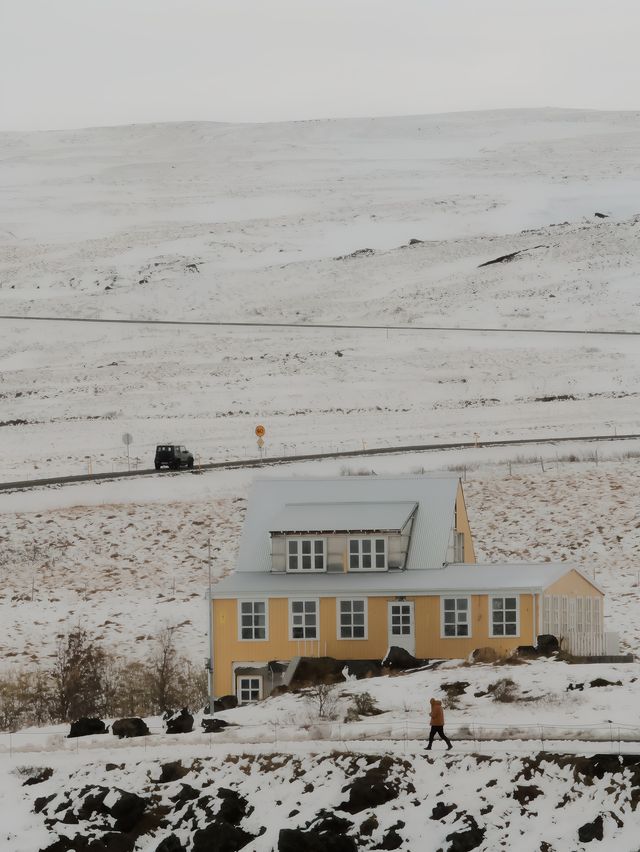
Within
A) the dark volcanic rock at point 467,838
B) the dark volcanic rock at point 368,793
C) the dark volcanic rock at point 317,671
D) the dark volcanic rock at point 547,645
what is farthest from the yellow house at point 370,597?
the dark volcanic rock at point 467,838

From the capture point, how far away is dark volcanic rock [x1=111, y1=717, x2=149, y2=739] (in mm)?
28547

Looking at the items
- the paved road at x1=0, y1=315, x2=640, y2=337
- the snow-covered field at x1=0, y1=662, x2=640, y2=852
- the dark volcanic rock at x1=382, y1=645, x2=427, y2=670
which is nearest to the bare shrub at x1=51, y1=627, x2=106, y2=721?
the snow-covered field at x1=0, y1=662, x2=640, y2=852

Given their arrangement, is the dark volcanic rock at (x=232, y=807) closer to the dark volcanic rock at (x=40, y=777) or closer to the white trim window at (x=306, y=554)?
the dark volcanic rock at (x=40, y=777)

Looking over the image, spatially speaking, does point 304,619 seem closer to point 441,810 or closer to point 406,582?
point 406,582

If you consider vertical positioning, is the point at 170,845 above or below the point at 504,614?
below

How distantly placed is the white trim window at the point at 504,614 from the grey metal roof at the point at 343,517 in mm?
3045

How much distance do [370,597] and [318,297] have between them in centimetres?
8790

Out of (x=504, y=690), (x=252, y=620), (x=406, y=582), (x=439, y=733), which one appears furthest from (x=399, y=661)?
(x=439, y=733)

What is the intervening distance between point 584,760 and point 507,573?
41.8ft

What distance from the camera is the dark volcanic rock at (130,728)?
28547 mm

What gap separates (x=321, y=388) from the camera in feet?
306

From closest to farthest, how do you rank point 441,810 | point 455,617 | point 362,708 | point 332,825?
point 441,810, point 332,825, point 362,708, point 455,617

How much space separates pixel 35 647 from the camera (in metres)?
41.9

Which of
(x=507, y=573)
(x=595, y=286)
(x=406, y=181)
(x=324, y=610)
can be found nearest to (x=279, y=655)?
(x=324, y=610)
